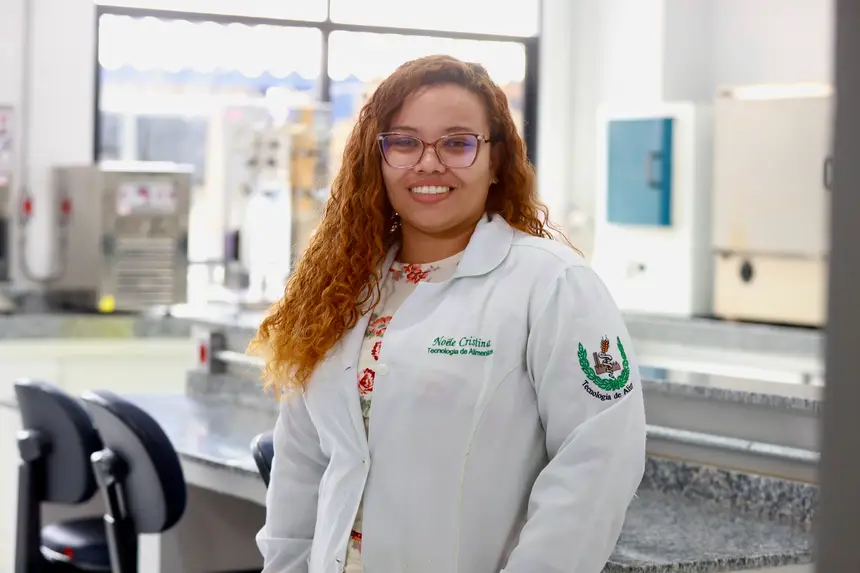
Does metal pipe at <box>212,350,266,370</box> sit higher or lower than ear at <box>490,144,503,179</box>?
lower

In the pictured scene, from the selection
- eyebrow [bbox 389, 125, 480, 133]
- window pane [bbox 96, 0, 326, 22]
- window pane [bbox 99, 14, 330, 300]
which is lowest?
eyebrow [bbox 389, 125, 480, 133]

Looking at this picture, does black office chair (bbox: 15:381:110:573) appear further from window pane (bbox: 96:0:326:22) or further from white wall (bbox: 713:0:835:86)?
white wall (bbox: 713:0:835:86)

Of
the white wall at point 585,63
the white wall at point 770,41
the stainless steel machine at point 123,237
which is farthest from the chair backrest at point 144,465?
the white wall at point 770,41

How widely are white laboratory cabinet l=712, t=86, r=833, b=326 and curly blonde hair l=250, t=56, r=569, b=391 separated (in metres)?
3.99

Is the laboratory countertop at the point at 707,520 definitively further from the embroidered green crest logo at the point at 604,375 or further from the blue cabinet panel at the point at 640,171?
the blue cabinet panel at the point at 640,171

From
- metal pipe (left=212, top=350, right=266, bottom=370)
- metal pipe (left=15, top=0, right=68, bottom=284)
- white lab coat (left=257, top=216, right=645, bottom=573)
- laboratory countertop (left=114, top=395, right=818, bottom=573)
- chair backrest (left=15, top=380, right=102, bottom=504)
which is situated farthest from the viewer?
metal pipe (left=15, top=0, right=68, bottom=284)

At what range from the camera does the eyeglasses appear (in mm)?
1548

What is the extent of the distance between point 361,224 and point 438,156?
0.55ft

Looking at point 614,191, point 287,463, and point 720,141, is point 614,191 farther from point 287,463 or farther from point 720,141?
point 287,463

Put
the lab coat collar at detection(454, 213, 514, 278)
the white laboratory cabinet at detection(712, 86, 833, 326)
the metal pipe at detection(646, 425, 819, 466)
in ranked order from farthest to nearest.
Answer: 1. the white laboratory cabinet at detection(712, 86, 833, 326)
2. the metal pipe at detection(646, 425, 819, 466)
3. the lab coat collar at detection(454, 213, 514, 278)

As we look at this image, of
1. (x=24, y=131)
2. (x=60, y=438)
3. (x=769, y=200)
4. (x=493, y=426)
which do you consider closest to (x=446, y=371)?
(x=493, y=426)

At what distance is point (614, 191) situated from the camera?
6551mm

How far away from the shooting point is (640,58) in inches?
268

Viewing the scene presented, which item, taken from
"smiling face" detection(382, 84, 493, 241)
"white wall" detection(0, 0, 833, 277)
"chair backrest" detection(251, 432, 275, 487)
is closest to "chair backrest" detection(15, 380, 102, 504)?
"chair backrest" detection(251, 432, 275, 487)
